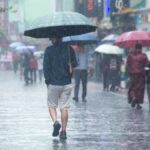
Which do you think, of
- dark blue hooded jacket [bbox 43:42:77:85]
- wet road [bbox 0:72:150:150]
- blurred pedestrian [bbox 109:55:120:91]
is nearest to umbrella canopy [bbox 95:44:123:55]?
blurred pedestrian [bbox 109:55:120:91]

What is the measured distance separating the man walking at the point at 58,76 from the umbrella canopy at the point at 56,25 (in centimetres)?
28

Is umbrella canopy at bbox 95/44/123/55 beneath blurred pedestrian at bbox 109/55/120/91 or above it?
above

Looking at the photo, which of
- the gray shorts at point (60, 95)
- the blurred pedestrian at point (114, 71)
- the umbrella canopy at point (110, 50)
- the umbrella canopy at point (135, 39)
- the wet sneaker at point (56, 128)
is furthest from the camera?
the blurred pedestrian at point (114, 71)

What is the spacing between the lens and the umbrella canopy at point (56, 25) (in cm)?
1159

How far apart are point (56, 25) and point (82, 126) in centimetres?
263

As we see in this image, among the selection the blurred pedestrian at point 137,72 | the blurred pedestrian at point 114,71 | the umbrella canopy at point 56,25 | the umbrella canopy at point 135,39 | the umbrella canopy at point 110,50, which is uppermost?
the umbrella canopy at point 56,25

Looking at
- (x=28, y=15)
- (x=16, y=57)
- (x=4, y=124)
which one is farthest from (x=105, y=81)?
(x=28, y=15)

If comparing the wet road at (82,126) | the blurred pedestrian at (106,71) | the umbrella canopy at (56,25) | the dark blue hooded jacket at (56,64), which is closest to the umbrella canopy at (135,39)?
the wet road at (82,126)

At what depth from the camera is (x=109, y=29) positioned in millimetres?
33562

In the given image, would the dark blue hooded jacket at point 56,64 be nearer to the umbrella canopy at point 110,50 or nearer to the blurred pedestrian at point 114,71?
the umbrella canopy at point 110,50

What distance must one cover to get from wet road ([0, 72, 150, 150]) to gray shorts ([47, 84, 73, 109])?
1.86 feet

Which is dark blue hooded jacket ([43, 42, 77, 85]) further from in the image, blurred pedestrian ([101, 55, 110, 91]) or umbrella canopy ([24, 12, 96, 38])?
blurred pedestrian ([101, 55, 110, 91])

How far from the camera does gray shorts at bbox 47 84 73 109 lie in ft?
37.3

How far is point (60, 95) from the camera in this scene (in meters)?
11.5
